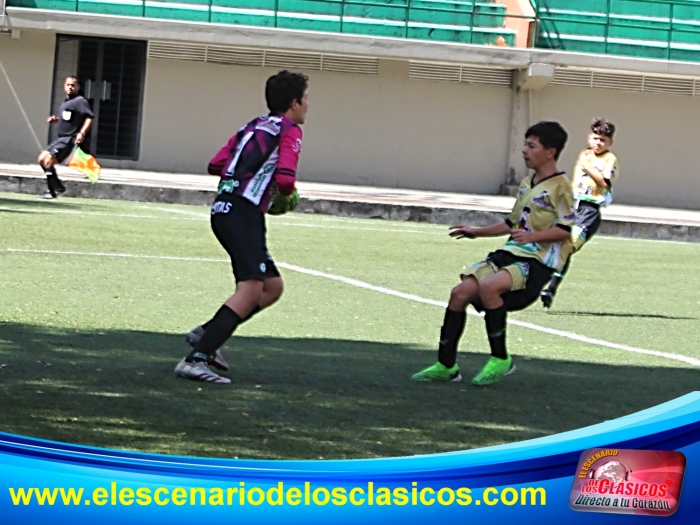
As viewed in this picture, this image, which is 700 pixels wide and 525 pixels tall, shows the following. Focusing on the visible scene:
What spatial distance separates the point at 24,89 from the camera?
29406 mm

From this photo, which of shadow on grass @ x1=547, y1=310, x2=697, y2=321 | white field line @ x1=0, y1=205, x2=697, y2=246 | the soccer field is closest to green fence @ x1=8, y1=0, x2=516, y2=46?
white field line @ x1=0, y1=205, x2=697, y2=246

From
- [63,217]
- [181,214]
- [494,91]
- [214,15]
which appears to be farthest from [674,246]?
[214,15]

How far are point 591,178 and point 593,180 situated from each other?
0.02 metres

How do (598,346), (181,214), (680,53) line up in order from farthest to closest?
(680,53), (181,214), (598,346)

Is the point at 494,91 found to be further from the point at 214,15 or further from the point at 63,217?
the point at 63,217

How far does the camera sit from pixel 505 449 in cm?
225

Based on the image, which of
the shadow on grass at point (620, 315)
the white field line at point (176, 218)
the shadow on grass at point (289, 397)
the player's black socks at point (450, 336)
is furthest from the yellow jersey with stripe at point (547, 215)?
the white field line at point (176, 218)

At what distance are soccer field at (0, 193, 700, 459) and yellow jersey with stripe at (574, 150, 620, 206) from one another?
36.4 inches

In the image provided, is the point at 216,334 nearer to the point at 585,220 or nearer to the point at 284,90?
the point at 284,90

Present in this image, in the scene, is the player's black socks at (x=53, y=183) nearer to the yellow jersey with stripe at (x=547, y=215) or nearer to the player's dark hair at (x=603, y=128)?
the player's dark hair at (x=603, y=128)

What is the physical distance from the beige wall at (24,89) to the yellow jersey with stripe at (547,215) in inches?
930

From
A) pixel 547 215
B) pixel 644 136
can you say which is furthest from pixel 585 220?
pixel 644 136

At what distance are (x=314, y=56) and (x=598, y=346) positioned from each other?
21.8 meters

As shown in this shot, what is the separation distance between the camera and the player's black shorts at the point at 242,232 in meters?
6.43
